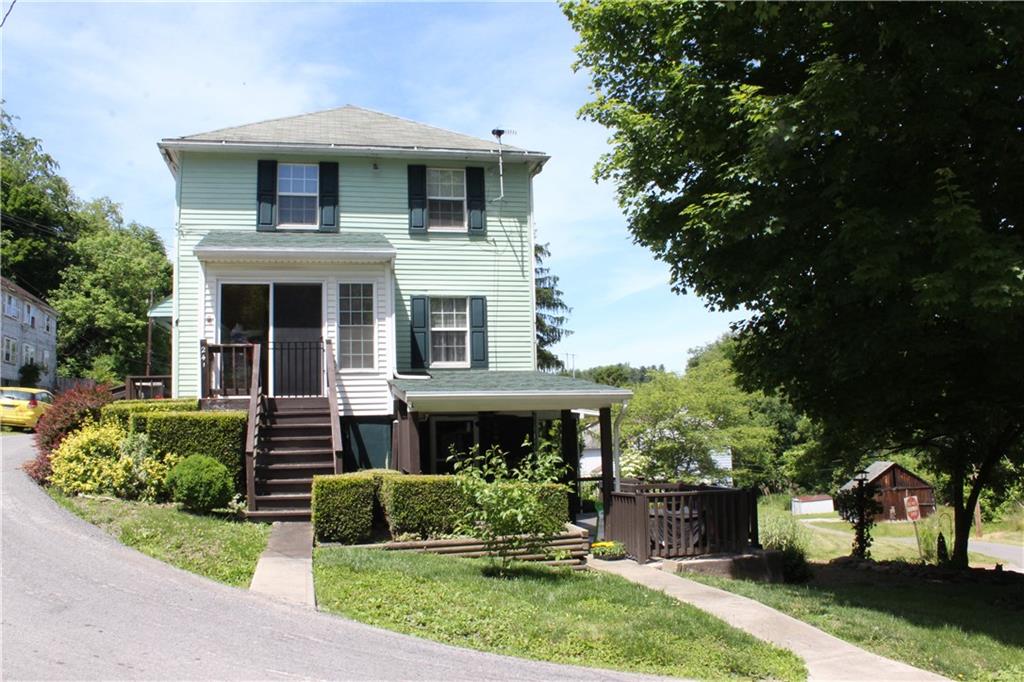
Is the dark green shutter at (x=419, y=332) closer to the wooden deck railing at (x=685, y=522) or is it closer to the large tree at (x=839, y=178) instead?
the wooden deck railing at (x=685, y=522)

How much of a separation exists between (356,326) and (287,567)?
761 cm

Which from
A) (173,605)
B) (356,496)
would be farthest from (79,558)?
(356,496)

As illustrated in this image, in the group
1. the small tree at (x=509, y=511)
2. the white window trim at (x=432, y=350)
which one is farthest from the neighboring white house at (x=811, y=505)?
the small tree at (x=509, y=511)

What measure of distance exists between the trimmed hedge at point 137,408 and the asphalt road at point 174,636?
176 inches

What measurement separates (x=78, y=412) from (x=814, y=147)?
12141 millimetres

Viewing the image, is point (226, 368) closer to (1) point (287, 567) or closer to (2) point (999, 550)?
(1) point (287, 567)

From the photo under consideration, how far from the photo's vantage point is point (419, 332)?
1691cm

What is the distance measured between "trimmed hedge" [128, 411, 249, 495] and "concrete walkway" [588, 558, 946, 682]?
613 centimetres

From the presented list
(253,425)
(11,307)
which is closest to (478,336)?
(253,425)

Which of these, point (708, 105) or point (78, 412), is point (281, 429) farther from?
point (708, 105)

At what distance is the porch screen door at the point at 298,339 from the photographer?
1578 centimetres

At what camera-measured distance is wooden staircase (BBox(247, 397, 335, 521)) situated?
39.4ft

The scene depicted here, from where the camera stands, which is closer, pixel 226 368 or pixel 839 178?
pixel 839 178

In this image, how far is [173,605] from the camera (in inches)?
280
